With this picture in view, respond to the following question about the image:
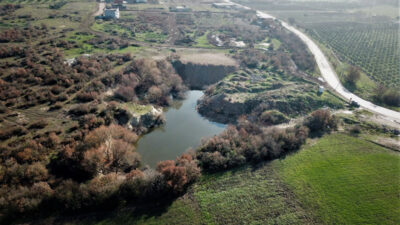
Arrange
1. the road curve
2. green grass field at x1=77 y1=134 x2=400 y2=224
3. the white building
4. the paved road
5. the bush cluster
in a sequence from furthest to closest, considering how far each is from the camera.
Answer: the paved road → the white building → the road curve → the bush cluster → green grass field at x1=77 y1=134 x2=400 y2=224

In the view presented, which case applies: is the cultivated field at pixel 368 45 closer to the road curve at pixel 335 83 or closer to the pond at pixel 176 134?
the road curve at pixel 335 83

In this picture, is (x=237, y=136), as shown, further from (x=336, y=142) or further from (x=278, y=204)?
(x=336, y=142)

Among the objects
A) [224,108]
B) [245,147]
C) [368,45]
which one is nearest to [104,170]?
[245,147]

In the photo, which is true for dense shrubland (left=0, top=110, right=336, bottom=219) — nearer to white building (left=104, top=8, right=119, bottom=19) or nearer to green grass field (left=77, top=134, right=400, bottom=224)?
green grass field (left=77, top=134, right=400, bottom=224)

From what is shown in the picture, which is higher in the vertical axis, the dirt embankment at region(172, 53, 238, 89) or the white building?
the white building

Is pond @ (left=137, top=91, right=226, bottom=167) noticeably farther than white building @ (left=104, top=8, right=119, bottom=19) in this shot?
No

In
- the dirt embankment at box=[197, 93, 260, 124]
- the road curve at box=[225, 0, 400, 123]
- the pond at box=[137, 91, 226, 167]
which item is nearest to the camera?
the pond at box=[137, 91, 226, 167]

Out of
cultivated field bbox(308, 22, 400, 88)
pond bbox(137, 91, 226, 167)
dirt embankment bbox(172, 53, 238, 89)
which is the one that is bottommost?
pond bbox(137, 91, 226, 167)

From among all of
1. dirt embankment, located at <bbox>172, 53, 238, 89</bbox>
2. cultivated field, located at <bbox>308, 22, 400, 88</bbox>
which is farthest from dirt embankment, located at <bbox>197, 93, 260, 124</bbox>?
cultivated field, located at <bbox>308, 22, 400, 88</bbox>
